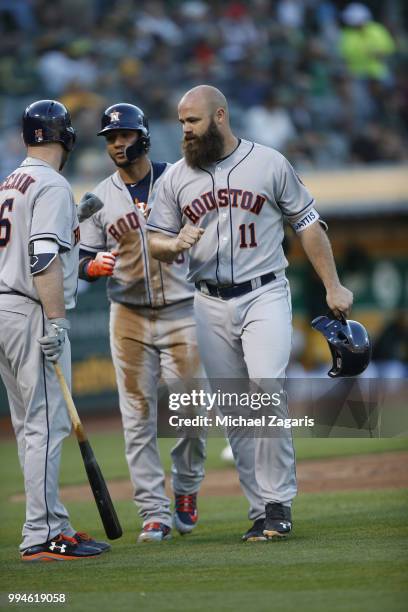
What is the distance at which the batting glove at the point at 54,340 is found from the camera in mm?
5332

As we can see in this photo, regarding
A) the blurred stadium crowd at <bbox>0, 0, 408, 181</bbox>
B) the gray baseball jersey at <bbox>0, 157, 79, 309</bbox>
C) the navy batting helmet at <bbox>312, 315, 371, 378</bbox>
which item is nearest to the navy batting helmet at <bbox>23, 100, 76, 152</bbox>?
the gray baseball jersey at <bbox>0, 157, 79, 309</bbox>

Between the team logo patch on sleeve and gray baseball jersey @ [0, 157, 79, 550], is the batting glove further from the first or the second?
the team logo patch on sleeve

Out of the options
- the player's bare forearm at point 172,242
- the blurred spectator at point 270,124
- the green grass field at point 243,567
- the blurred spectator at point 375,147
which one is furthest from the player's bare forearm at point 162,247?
the blurred spectator at point 375,147

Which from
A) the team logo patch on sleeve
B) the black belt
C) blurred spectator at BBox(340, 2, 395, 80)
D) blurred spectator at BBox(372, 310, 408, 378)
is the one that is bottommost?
blurred spectator at BBox(372, 310, 408, 378)

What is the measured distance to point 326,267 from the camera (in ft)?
18.7

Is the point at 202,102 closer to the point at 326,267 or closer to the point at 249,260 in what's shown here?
the point at 249,260

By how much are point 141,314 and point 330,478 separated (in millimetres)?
2765

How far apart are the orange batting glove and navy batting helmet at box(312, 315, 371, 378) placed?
108 centimetres

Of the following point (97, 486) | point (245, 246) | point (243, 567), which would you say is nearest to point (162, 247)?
point (245, 246)

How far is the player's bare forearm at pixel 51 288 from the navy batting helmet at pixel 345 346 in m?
1.28

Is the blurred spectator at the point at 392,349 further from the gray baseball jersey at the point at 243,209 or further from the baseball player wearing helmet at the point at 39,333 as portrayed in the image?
the baseball player wearing helmet at the point at 39,333

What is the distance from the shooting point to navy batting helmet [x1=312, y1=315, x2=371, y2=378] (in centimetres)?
575

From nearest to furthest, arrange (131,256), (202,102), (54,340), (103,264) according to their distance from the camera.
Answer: (54,340), (202,102), (103,264), (131,256)

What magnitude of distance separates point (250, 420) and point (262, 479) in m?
0.35
